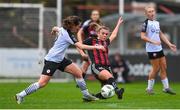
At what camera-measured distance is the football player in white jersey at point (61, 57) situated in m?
16.3

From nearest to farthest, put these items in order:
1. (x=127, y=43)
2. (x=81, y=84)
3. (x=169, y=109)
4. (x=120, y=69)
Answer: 1. (x=169, y=109)
2. (x=81, y=84)
3. (x=120, y=69)
4. (x=127, y=43)

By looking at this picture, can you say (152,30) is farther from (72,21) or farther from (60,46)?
(72,21)

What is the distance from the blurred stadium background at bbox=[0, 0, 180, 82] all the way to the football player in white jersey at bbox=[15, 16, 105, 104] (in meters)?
15.1

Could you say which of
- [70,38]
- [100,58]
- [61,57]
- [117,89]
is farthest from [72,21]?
[117,89]

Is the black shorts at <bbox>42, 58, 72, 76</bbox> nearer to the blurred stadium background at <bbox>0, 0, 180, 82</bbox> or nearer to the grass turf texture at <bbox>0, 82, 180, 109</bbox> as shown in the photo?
the grass turf texture at <bbox>0, 82, 180, 109</bbox>

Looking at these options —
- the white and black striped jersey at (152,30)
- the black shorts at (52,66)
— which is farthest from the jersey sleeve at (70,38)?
the white and black striped jersey at (152,30)

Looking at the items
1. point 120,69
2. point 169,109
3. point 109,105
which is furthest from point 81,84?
point 120,69

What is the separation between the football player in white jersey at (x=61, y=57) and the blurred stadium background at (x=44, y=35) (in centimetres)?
1506

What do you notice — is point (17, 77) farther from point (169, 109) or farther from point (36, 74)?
point (169, 109)

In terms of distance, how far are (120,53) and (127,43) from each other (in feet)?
11.5

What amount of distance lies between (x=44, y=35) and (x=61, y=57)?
17586 mm

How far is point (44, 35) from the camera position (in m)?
34.2

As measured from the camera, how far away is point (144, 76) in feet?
104

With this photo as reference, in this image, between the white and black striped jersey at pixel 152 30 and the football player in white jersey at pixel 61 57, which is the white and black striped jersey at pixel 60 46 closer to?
the football player in white jersey at pixel 61 57
